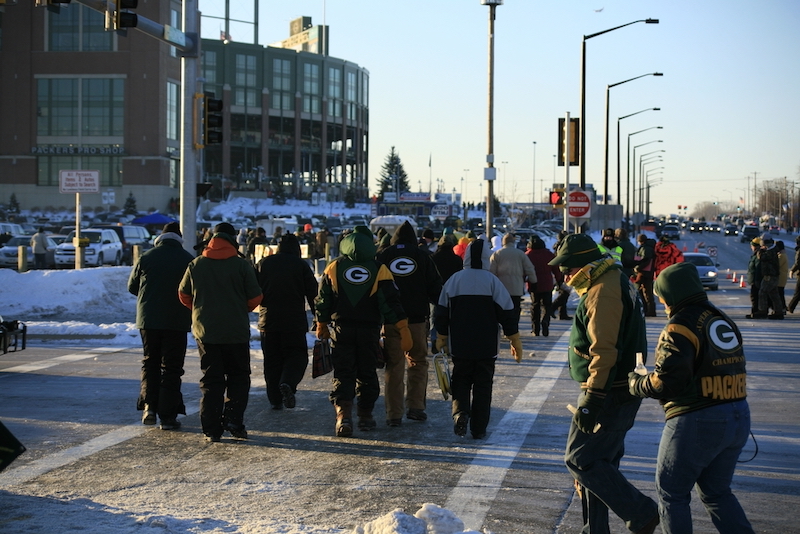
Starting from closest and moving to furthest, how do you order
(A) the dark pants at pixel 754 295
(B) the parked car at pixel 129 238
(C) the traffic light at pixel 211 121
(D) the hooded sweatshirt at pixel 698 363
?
1. (D) the hooded sweatshirt at pixel 698 363
2. (C) the traffic light at pixel 211 121
3. (A) the dark pants at pixel 754 295
4. (B) the parked car at pixel 129 238

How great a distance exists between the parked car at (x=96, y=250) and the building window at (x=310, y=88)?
73968 mm

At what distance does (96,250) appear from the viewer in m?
36.3

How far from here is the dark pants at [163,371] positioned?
331 inches

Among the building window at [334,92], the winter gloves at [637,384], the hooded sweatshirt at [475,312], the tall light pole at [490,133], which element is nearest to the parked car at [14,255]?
the tall light pole at [490,133]

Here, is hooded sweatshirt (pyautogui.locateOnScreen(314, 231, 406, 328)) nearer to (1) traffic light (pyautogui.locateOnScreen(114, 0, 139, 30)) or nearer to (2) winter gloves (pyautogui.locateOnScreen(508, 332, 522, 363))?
(2) winter gloves (pyautogui.locateOnScreen(508, 332, 522, 363))

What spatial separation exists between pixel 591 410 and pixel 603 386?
15cm

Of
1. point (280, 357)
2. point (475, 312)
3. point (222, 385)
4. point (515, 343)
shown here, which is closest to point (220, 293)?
point (222, 385)

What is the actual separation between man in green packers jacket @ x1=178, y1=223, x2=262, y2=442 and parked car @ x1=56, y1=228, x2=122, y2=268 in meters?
29.6

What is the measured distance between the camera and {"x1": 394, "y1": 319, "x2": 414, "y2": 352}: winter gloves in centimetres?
834

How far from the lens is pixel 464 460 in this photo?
7258 mm

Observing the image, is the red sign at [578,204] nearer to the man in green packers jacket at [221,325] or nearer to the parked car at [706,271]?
the parked car at [706,271]

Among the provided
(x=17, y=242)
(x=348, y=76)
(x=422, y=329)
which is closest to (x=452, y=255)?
(x=422, y=329)

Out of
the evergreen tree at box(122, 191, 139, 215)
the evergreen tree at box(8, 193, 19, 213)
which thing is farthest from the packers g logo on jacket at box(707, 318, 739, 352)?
the evergreen tree at box(8, 193, 19, 213)

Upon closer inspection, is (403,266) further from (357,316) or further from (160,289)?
(160,289)
